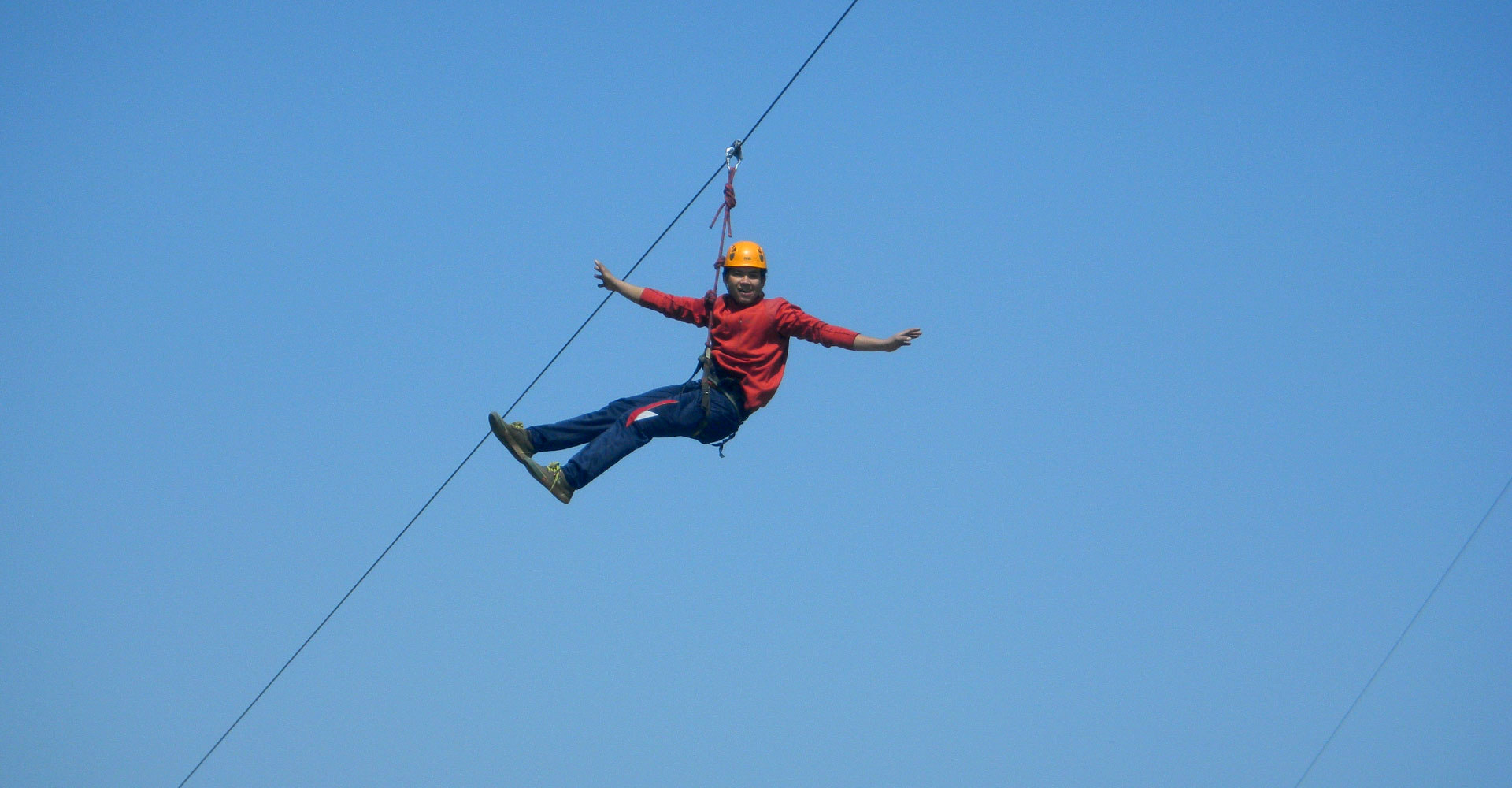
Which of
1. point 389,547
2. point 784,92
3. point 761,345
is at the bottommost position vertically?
point 389,547

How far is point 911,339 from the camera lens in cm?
1273

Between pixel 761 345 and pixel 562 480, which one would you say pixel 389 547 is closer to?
pixel 562 480

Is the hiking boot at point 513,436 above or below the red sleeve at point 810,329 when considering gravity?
below

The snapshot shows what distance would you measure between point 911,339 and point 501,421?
254cm

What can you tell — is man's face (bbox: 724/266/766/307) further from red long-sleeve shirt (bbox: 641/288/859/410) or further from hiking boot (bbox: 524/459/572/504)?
hiking boot (bbox: 524/459/572/504)

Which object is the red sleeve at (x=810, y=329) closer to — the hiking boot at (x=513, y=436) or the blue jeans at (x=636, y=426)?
the blue jeans at (x=636, y=426)

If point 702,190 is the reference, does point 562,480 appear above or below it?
below

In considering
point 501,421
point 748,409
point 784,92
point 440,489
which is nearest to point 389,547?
point 440,489

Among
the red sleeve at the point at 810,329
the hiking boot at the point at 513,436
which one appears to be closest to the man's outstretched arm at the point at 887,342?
the red sleeve at the point at 810,329

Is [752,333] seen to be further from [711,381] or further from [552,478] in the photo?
[552,478]

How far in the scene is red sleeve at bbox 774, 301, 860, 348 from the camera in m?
13.2

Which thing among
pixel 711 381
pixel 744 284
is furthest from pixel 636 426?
pixel 744 284

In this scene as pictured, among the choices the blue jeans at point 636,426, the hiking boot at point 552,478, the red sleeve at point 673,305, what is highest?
the red sleeve at point 673,305

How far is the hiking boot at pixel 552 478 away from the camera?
44.0 feet
